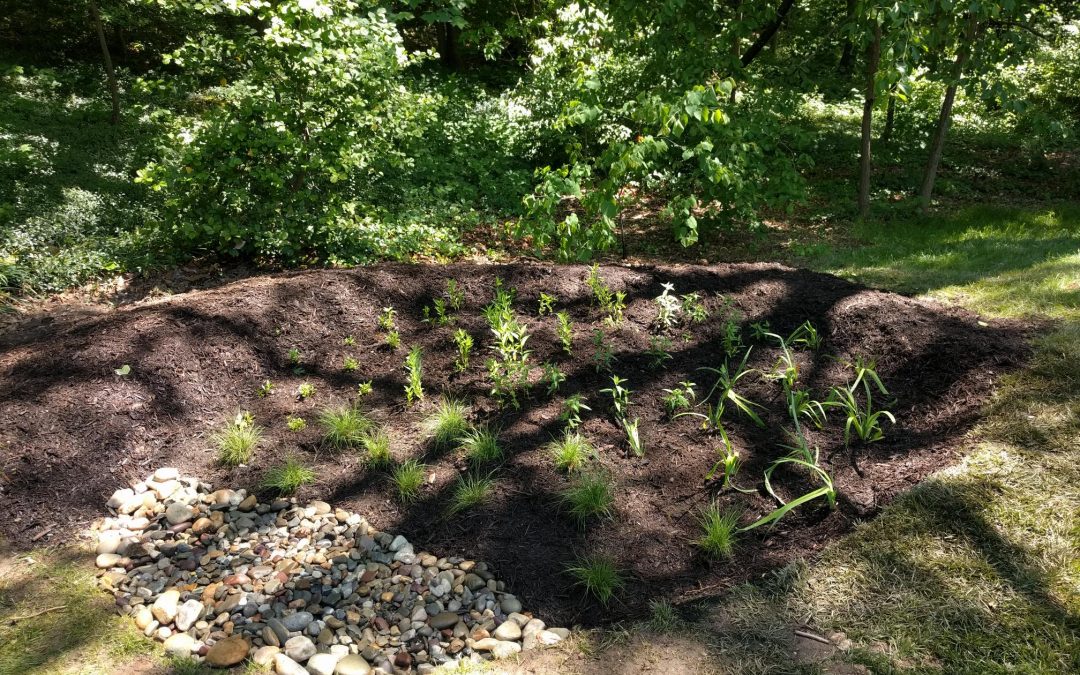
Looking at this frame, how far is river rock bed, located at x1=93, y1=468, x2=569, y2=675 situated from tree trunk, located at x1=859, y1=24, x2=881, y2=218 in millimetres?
6178

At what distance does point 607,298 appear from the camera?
13.9ft

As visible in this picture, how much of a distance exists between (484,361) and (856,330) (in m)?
2.16

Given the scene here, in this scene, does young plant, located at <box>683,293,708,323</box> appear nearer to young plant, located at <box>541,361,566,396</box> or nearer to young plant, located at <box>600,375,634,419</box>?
young plant, located at <box>600,375,634,419</box>

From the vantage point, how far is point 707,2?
7113 millimetres

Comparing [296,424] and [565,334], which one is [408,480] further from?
[565,334]

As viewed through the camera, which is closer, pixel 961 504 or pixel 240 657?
pixel 240 657

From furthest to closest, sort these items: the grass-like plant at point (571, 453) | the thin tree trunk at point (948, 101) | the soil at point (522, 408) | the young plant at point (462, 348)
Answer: the thin tree trunk at point (948, 101), the young plant at point (462, 348), the grass-like plant at point (571, 453), the soil at point (522, 408)

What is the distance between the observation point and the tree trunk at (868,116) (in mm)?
6652

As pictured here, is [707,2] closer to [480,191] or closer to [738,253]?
[738,253]

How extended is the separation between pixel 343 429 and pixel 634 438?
1448 mm

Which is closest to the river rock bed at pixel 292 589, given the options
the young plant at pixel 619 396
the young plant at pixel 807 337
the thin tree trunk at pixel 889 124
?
the young plant at pixel 619 396

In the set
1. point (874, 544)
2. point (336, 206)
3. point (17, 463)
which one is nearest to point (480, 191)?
point (336, 206)

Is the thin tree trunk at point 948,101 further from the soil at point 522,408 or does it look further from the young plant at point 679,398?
the young plant at point 679,398

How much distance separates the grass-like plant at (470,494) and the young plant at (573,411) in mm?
509
